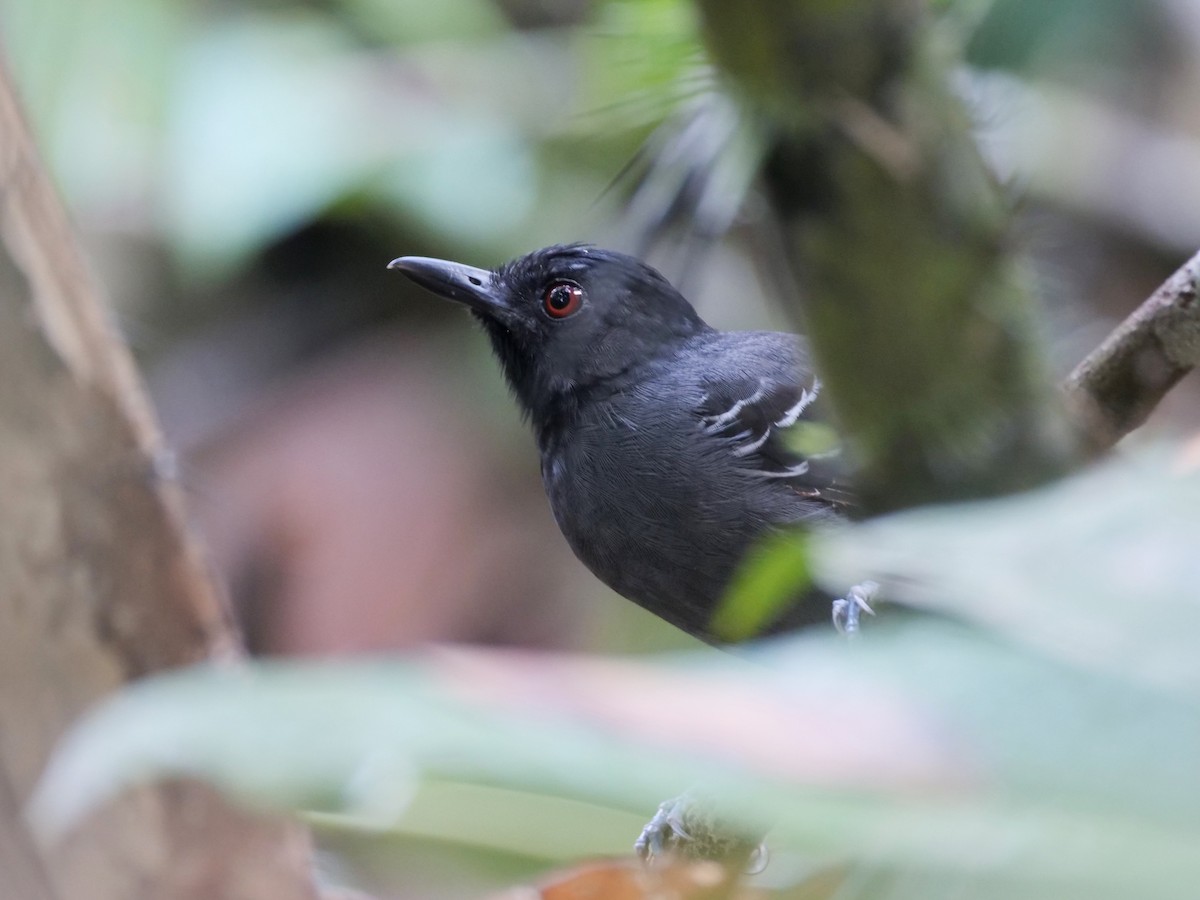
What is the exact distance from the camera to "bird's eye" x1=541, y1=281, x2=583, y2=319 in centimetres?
355

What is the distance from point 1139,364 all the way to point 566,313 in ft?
5.70

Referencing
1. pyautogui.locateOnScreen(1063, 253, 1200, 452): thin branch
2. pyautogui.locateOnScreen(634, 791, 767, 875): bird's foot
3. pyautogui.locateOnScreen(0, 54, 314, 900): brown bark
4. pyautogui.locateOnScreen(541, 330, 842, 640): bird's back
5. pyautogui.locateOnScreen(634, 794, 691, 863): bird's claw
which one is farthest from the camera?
pyautogui.locateOnScreen(541, 330, 842, 640): bird's back

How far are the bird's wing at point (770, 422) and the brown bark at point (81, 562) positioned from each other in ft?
4.23

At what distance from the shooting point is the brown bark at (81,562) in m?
2.68

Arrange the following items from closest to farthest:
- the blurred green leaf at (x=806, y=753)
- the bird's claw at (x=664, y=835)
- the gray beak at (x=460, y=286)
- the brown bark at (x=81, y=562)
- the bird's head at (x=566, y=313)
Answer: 1. the blurred green leaf at (x=806, y=753)
2. the bird's claw at (x=664, y=835)
3. the brown bark at (x=81, y=562)
4. the bird's head at (x=566, y=313)
5. the gray beak at (x=460, y=286)

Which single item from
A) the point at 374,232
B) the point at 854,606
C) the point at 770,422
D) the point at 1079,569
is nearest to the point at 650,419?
the point at 770,422

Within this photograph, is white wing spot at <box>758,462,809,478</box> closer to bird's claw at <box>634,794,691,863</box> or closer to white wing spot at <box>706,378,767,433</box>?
white wing spot at <box>706,378,767,433</box>

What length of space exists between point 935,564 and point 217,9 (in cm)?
729

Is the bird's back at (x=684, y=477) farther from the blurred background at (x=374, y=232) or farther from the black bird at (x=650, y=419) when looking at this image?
the blurred background at (x=374, y=232)

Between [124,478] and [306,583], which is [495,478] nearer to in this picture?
[306,583]

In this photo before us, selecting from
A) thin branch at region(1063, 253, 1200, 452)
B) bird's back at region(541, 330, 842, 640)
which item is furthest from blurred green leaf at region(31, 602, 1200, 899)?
bird's back at region(541, 330, 842, 640)

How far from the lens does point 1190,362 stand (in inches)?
80.6

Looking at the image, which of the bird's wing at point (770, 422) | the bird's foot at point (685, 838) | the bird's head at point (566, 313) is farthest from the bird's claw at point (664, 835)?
the bird's head at point (566, 313)

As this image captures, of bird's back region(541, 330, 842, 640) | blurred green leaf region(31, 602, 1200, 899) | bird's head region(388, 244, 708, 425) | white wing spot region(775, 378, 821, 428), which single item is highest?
bird's head region(388, 244, 708, 425)
